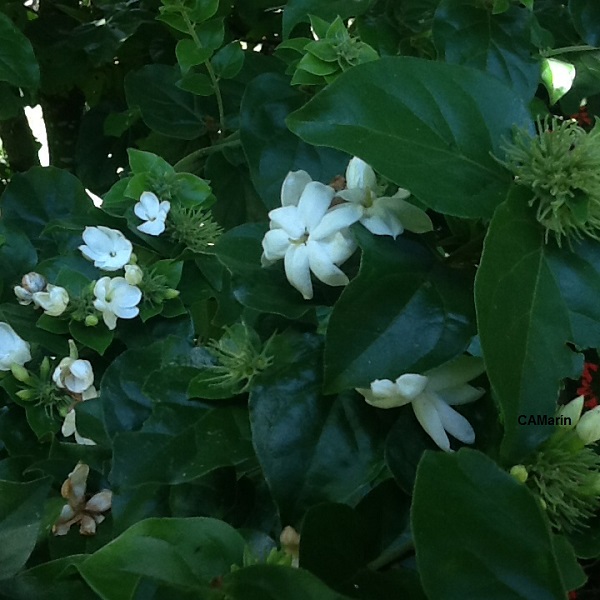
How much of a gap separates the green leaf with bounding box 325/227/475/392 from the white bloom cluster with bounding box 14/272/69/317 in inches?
10.2

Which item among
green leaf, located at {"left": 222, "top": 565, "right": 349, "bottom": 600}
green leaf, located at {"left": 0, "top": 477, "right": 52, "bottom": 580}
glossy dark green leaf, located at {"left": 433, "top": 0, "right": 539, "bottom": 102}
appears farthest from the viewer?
glossy dark green leaf, located at {"left": 433, "top": 0, "right": 539, "bottom": 102}

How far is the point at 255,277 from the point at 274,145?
0.28 meters

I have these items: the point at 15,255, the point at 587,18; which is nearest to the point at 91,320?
the point at 15,255

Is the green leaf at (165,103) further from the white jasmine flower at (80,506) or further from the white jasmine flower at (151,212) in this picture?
the white jasmine flower at (80,506)

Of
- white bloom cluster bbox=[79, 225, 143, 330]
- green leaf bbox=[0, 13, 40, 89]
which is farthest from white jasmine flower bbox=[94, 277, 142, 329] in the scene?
green leaf bbox=[0, 13, 40, 89]

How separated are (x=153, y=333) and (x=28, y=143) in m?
0.76

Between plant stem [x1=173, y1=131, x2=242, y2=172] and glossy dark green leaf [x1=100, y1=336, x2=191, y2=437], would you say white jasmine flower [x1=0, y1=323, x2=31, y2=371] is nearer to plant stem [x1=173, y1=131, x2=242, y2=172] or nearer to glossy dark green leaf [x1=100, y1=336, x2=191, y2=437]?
glossy dark green leaf [x1=100, y1=336, x2=191, y2=437]

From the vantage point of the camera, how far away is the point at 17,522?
32cm

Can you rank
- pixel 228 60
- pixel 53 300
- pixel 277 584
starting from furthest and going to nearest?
pixel 228 60 → pixel 53 300 → pixel 277 584

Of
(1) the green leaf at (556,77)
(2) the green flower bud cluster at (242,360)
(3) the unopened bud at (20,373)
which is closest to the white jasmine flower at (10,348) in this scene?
(3) the unopened bud at (20,373)

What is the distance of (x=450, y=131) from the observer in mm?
257

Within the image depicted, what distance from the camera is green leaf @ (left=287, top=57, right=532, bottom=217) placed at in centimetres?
24

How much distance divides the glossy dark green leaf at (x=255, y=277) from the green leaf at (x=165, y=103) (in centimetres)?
49

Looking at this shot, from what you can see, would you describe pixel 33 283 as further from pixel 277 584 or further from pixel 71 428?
pixel 277 584
